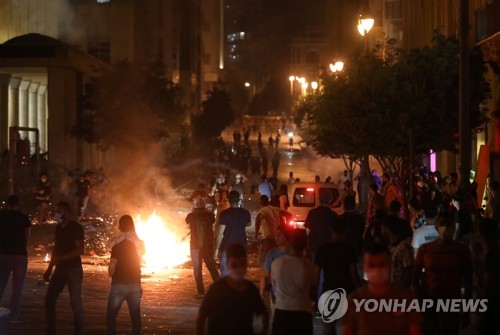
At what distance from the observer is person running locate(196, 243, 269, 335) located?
253 inches

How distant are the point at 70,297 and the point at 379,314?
5.42 meters

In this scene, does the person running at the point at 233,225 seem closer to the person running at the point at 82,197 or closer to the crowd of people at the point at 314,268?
the crowd of people at the point at 314,268

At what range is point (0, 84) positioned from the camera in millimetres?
45062

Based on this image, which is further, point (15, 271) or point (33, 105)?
point (33, 105)

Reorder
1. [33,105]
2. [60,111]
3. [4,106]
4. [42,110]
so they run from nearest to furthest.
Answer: [60,111], [4,106], [33,105], [42,110]

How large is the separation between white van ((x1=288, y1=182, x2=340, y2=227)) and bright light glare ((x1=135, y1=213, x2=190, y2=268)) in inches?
111

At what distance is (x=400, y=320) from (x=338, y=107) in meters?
19.4

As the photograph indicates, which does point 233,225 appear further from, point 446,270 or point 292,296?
point 292,296

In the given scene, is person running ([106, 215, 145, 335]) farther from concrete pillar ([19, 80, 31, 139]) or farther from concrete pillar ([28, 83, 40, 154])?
concrete pillar ([28, 83, 40, 154])

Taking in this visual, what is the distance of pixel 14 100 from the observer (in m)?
47.1

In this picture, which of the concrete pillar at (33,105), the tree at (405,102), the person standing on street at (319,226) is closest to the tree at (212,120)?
the concrete pillar at (33,105)

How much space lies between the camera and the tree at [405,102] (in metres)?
22.7
